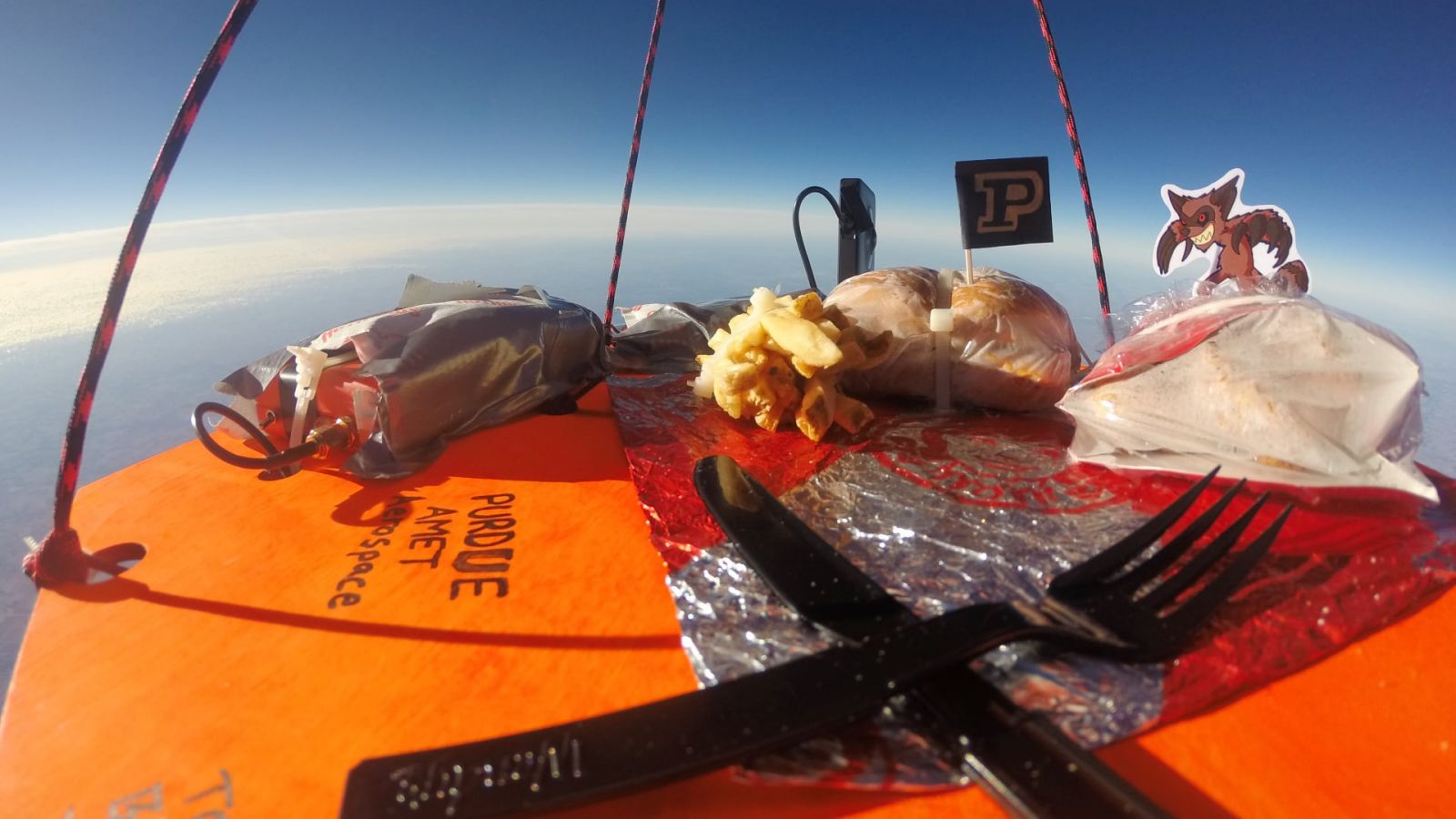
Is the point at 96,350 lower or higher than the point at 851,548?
higher

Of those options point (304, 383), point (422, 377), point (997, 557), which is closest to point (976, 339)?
point (997, 557)

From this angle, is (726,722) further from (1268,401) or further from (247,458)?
(247,458)

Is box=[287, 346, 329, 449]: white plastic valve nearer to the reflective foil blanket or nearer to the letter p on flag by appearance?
the reflective foil blanket

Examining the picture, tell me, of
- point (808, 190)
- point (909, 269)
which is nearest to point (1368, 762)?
point (909, 269)

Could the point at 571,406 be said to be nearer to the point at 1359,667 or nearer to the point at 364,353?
the point at 364,353

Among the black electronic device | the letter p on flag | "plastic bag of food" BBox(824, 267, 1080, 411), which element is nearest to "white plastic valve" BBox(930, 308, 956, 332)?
"plastic bag of food" BBox(824, 267, 1080, 411)

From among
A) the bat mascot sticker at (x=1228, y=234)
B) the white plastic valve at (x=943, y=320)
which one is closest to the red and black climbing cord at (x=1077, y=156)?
the bat mascot sticker at (x=1228, y=234)
